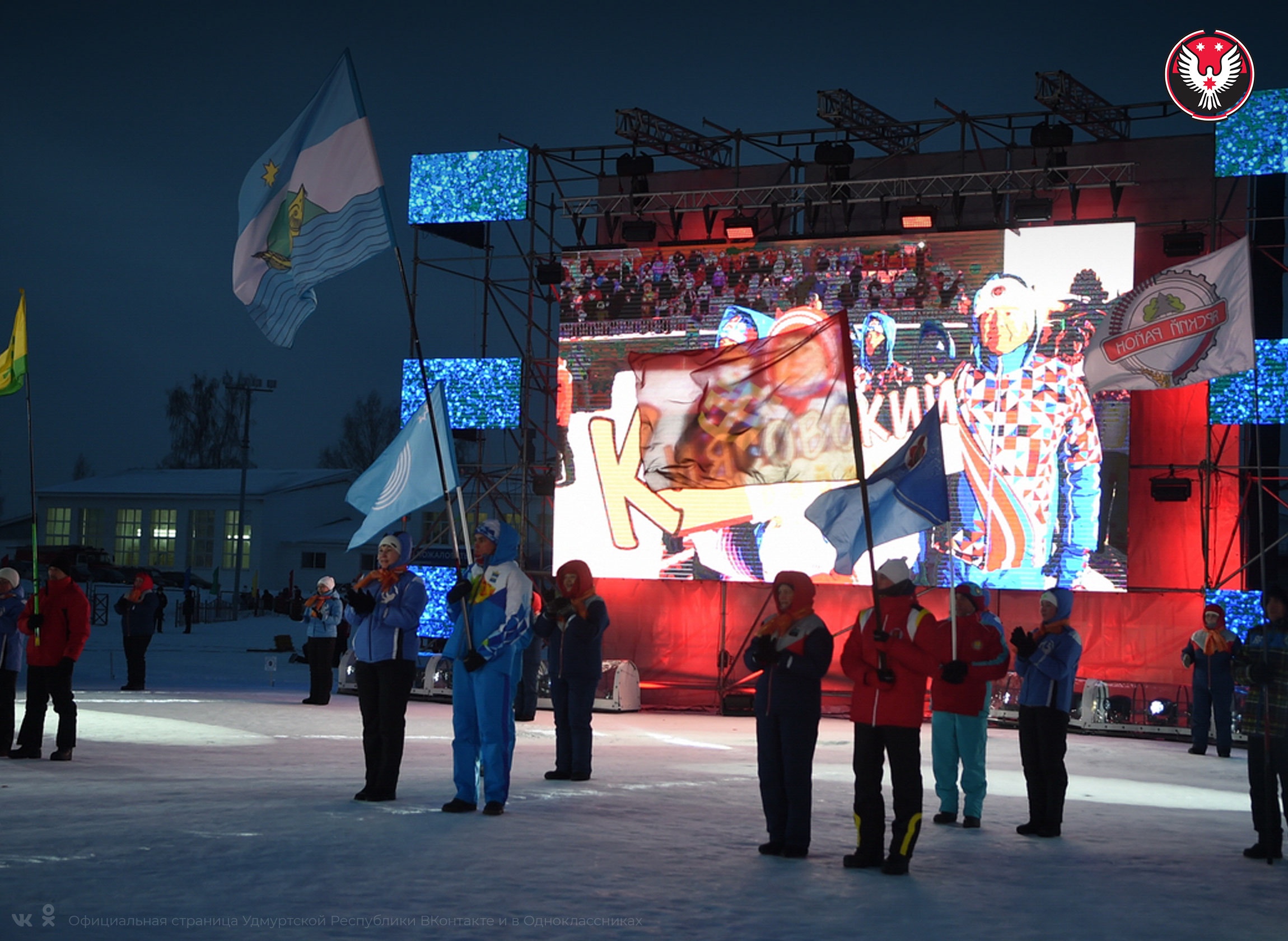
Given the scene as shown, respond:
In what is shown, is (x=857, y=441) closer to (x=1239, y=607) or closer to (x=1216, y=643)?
(x=1216, y=643)

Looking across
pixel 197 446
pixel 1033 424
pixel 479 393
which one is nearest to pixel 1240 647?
pixel 1033 424

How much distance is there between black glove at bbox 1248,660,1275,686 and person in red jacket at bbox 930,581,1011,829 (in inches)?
62.3

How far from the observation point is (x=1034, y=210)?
63.4 ft

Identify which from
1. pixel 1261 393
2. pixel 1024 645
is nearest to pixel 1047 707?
pixel 1024 645

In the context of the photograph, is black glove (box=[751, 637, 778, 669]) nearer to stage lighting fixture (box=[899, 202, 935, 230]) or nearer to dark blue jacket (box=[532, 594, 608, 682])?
dark blue jacket (box=[532, 594, 608, 682])

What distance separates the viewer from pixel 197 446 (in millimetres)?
92500

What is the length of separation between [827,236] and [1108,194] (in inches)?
165

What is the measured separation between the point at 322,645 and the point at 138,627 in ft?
10.1

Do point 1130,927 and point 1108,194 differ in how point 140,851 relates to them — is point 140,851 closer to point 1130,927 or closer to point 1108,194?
point 1130,927

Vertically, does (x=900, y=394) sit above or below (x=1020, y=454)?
above

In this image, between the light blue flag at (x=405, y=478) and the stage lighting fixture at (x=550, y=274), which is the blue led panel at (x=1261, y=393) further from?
the light blue flag at (x=405, y=478)

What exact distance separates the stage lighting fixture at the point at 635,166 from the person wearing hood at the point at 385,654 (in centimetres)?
1453

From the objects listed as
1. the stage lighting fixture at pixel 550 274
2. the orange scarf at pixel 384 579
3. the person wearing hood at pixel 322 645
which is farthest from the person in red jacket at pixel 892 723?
the stage lighting fixture at pixel 550 274

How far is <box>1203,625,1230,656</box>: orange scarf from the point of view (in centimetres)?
1577
